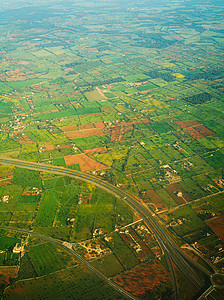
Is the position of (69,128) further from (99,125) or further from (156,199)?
(156,199)

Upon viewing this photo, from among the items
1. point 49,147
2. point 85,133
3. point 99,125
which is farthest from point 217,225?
point 99,125

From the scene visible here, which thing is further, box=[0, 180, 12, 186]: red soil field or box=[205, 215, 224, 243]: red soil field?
box=[0, 180, 12, 186]: red soil field

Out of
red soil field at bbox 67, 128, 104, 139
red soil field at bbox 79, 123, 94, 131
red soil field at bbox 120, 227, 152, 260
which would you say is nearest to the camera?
red soil field at bbox 120, 227, 152, 260

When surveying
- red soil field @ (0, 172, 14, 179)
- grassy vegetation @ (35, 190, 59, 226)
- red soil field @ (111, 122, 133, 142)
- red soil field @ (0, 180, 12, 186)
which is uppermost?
red soil field @ (111, 122, 133, 142)

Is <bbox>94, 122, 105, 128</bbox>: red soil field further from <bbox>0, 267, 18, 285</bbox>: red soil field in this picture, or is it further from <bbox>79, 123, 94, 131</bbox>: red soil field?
<bbox>0, 267, 18, 285</bbox>: red soil field

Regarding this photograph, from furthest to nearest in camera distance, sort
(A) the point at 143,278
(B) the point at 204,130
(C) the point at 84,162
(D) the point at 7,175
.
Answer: (B) the point at 204,130 < (C) the point at 84,162 < (D) the point at 7,175 < (A) the point at 143,278

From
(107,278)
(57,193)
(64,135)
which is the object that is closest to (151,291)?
(107,278)

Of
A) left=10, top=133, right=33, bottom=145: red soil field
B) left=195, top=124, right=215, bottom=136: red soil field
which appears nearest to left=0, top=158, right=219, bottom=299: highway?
left=10, top=133, right=33, bottom=145: red soil field
